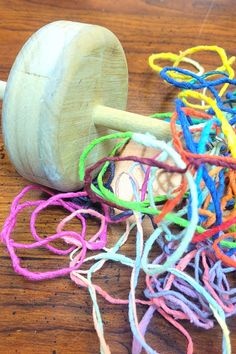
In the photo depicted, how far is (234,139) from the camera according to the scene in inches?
18.1

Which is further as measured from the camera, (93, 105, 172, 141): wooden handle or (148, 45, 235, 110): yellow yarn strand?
(148, 45, 235, 110): yellow yarn strand

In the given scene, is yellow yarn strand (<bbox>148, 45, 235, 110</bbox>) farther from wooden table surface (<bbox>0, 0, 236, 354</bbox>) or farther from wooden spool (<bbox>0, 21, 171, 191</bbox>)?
wooden spool (<bbox>0, 21, 171, 191</bbox>)

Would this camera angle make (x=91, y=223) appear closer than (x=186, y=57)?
Yes

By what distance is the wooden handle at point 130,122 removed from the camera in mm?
523

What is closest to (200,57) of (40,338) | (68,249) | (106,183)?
(106,183)

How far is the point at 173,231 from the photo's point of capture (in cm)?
56

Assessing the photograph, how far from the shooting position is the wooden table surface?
1.56 ft

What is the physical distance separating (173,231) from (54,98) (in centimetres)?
22

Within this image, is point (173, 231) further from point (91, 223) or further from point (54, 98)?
point (54, 98)

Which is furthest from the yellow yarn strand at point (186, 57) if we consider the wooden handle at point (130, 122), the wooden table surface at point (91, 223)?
the wooden handle at point (130, 122)

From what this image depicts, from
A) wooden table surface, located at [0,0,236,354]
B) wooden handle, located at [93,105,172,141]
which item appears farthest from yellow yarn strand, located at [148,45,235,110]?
wooden handle, located at [93,105,172,141]

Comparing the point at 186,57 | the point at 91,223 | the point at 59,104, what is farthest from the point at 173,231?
the point at 186,57

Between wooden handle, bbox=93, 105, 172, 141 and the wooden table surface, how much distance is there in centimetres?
13

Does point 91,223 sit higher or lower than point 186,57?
lower
